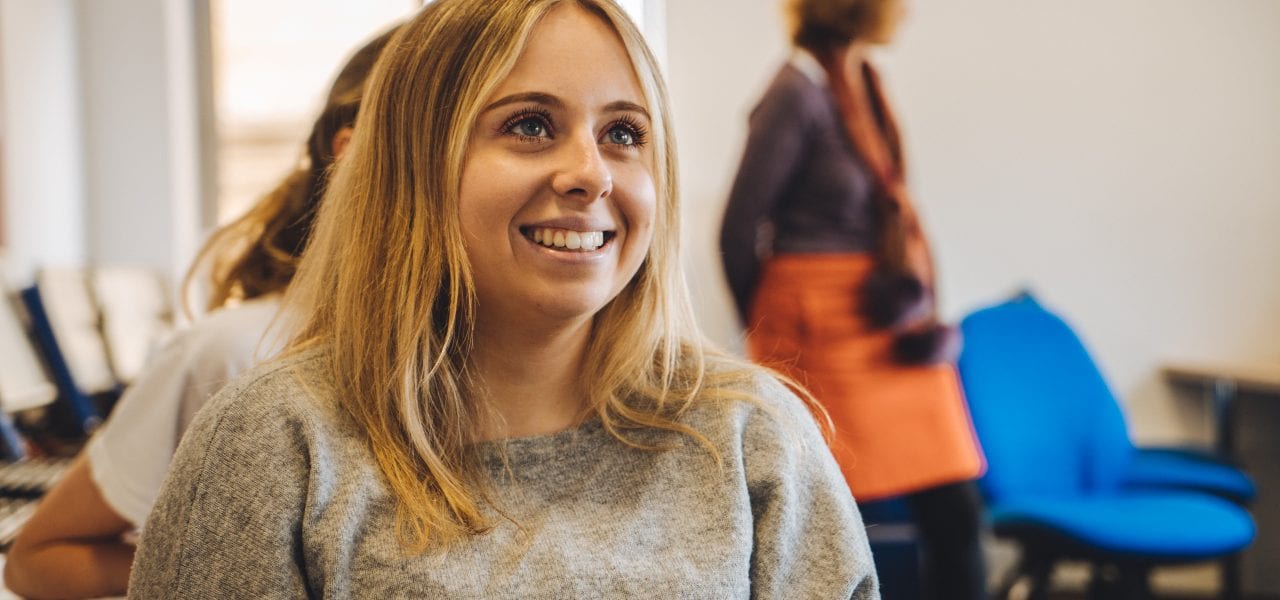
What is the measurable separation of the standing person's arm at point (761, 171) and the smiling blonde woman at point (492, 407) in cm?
61

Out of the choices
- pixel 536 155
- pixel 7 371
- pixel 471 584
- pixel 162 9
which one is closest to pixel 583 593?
pixel 471 584

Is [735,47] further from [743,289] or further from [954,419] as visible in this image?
[954,419]

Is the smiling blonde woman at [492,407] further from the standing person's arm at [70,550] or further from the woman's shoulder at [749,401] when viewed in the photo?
the standing person's arm at [70,550]

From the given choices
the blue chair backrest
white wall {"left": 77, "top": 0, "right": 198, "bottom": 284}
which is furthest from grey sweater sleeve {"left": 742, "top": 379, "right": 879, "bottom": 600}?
white wall {"left": 77, "top": 0, "right": 198, "bottom": 284}

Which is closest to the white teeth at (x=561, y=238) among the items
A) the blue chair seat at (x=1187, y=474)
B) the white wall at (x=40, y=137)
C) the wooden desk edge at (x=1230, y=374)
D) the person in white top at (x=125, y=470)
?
the person in white top at (x=125, y=470)

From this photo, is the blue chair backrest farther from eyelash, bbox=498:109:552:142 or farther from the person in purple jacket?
eyelash, bbox=498:109:552:142

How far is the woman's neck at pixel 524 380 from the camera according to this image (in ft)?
2.54

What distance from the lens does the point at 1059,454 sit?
6.81 feet

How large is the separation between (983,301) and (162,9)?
8.28 ft

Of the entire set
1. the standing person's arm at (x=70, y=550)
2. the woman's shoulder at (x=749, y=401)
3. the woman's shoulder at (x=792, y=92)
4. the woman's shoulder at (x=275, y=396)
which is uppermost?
the woman's shoulder at (x=792, y=92)

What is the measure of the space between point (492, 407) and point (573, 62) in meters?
0.27

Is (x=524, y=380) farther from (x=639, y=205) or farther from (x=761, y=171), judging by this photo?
(x=761, y=171)

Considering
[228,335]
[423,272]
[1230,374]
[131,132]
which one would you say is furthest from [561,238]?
[131,132]

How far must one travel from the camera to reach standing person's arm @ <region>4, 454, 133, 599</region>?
91cm
